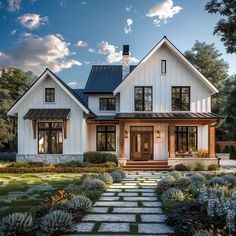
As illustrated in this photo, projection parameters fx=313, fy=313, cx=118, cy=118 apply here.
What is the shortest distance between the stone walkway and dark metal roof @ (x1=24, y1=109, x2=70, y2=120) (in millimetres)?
10878

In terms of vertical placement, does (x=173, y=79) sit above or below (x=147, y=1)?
below

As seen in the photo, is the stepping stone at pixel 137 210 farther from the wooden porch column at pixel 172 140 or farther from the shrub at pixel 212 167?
the wooden porch column at pixel 172 140

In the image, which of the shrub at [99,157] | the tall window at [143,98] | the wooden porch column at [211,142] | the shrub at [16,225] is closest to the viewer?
the shrub at [16,225]

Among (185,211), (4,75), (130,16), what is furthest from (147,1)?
(4,75)

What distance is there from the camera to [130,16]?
57.1ft

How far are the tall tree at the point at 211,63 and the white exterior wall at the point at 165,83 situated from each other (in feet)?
74.1

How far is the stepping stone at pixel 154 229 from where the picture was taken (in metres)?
6.33

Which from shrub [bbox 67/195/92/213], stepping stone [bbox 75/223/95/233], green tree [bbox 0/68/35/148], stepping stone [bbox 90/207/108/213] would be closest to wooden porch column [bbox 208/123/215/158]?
stepping stone [bbox 90/207/108/213]

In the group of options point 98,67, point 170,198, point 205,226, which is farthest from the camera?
point 98,67

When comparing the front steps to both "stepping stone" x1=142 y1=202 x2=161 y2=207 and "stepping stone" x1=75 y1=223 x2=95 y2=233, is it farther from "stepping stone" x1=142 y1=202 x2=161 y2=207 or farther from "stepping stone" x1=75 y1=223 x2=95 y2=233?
"stepping stone" x1=75 y1=223 x2=95 y2=233

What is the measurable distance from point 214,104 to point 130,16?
28312 millimetres

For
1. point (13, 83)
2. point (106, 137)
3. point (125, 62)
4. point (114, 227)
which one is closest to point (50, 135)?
point (106, 137)

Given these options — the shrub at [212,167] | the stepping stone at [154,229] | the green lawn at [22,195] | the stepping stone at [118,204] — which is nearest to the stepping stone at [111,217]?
the stepping stone at [154,229]

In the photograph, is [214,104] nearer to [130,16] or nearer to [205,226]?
[130,16]
